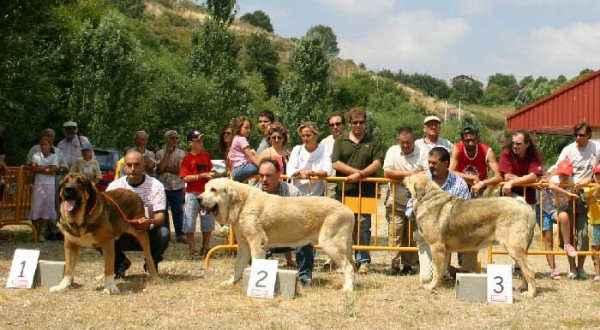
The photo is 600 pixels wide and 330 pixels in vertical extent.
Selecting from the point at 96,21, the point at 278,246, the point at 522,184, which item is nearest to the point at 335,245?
the point at 278,246

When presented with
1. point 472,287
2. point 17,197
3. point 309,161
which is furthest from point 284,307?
point 17,197

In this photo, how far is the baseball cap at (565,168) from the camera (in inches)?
360

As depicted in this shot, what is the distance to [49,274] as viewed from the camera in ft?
24.0

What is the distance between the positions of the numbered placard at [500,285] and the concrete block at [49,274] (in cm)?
447

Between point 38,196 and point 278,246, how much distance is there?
248 inches

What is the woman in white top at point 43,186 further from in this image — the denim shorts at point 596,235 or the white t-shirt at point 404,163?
the denim shorts at point 596,235

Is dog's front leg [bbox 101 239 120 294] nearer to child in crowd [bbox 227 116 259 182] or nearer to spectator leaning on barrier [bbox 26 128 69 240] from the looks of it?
child in crowd [bbox 227 116 259 182]

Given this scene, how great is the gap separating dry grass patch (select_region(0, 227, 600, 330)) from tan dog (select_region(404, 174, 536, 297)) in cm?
44

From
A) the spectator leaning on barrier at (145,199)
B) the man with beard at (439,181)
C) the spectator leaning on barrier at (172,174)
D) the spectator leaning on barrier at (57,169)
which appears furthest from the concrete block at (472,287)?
the spectator leaning on barrier at (57,169)

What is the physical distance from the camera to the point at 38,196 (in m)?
12.0

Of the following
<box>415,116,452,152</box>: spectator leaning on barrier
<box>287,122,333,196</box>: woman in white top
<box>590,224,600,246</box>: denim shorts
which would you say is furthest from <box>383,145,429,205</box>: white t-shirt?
<box>590,224,600,246</box>: denim shorts

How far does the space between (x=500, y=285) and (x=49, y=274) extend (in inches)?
186

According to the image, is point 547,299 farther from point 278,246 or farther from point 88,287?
point 88,287

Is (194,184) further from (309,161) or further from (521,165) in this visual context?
(521,165)
